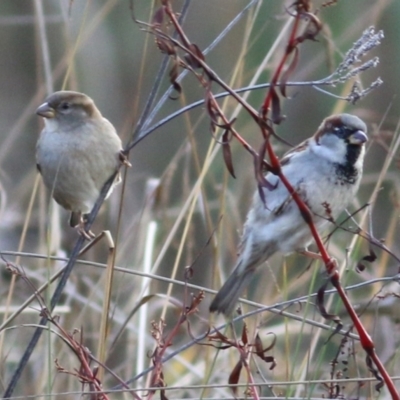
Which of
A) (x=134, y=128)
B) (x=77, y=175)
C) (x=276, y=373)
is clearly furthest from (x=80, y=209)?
(x=134, y=128)

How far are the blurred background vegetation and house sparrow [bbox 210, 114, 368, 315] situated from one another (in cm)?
7

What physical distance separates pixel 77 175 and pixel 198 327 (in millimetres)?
783

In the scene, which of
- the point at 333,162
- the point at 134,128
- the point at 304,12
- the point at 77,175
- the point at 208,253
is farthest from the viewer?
the point at 208,253

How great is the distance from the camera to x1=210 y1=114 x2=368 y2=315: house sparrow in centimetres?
216

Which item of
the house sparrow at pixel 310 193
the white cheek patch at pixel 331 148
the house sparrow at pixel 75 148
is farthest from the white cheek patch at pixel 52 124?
the white cheek patch at pixel 331 148

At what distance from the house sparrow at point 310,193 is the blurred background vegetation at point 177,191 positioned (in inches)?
2.9

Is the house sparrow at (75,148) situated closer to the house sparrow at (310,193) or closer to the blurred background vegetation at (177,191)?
the blurred background vegetation at (177,191)

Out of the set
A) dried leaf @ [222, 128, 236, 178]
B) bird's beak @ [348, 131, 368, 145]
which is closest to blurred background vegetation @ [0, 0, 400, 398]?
bird's beak @ [348, 131, 368, 145]

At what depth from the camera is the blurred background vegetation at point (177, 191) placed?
99.3 inches

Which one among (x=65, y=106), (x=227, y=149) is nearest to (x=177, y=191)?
(x=65, y=106)

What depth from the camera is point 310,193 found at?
7.06 feet

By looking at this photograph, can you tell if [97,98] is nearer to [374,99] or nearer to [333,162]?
[374,99]

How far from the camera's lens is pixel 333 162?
7.21 feet

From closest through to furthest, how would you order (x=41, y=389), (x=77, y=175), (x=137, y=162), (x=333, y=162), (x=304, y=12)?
(x=304, y=12) → (x=333, y=162) → (x=41, y=389) → (x=77, y=175) → (x=137, y=162)
